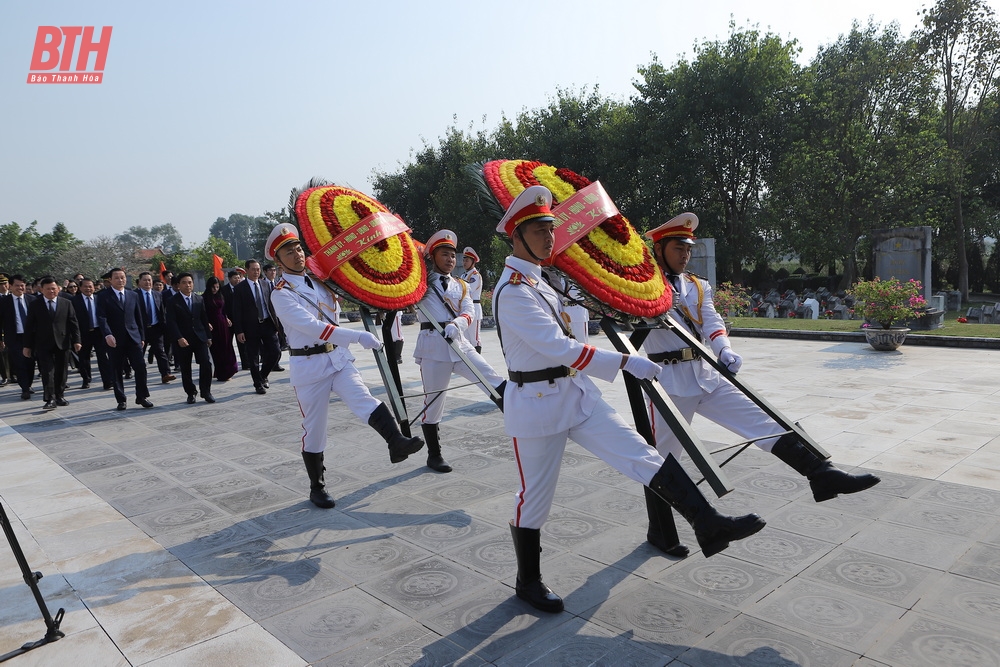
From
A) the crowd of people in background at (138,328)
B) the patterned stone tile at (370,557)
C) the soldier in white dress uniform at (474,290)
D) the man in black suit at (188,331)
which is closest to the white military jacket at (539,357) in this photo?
the patterned stone tile at (370,557)

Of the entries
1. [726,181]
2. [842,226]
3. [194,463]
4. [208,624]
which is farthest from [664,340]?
[726,181]

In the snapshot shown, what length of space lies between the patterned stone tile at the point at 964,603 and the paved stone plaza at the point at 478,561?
11mm

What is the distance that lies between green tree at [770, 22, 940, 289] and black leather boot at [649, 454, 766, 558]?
2441 cm

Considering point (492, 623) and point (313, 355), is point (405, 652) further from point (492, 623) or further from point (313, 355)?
point (313, 355)

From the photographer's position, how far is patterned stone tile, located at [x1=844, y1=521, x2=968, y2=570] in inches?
142

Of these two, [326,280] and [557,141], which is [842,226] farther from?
[326,280]

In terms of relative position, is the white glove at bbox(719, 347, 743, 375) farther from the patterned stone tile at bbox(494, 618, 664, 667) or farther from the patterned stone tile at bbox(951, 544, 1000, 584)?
the patterned stone tile at bbox(494, 618, 664, 667)

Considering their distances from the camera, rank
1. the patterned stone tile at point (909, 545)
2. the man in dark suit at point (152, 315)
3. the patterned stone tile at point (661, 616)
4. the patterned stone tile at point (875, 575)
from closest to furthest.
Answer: the patterned stone tile at point (661, 616), the patterned stone tile at point (875, 575), the patterned stone tile at point (909, 545), the man in dark suit at point (152, 315)

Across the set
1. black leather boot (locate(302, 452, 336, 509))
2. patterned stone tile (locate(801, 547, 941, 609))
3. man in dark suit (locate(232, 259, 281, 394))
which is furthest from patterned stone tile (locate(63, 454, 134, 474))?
patterned stone tile (locate(801, 547, 941, 609))

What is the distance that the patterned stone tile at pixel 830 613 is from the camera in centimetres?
294

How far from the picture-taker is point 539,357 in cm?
329

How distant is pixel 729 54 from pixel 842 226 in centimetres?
768

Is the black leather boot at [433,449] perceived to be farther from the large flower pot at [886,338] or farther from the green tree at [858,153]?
the green tree at [858,153]

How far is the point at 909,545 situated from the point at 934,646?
1085 mm
